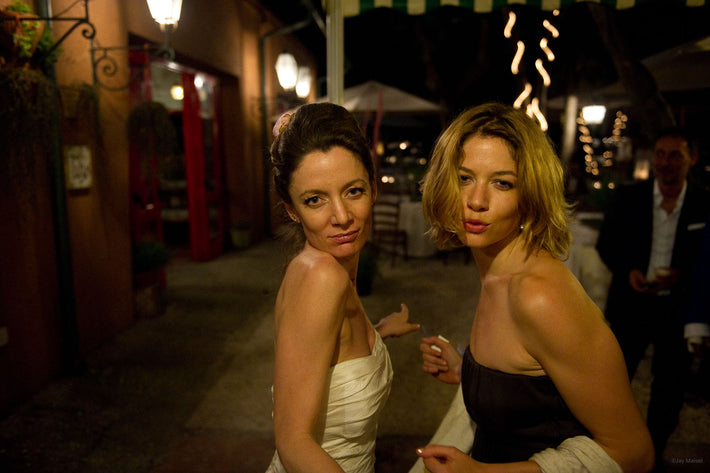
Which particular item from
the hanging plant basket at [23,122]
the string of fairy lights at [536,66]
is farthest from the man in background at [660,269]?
the hanging plant basket at [23,122]

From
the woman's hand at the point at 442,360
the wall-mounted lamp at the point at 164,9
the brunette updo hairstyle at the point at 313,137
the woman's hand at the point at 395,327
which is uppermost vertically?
the wall-mounted lamp at the point at 164,9

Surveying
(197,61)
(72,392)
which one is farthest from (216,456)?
(197,61)

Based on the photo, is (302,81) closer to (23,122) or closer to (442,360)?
(23,122)

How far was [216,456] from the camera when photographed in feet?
9.50

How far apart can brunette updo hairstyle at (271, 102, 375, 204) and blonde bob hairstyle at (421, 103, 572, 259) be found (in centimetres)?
24

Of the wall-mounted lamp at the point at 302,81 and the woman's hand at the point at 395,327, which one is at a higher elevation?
the wall-mounted lamp at the point at 302,81

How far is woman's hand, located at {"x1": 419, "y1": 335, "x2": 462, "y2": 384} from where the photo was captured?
174cm

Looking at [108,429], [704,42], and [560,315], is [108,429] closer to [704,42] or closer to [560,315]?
[560,315]

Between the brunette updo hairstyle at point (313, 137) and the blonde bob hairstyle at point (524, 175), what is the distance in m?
0.24

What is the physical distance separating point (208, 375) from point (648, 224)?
333 cm

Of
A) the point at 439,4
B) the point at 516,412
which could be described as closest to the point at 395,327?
the point at 516,412

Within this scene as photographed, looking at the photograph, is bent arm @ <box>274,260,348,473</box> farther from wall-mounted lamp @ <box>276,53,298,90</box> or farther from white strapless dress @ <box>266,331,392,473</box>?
wall-mounted lamp @ <box>276,53,298,90</box>

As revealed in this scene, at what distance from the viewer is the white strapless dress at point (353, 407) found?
4.52 feet

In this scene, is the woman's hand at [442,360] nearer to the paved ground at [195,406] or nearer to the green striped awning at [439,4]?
→ the paved ground at [195,406]
